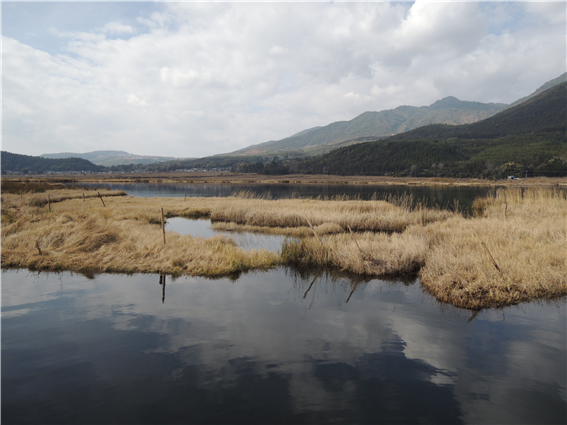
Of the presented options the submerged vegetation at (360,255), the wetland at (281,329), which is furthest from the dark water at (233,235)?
the wetland at (281,329)

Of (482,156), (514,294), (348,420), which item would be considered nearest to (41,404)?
(348,420)

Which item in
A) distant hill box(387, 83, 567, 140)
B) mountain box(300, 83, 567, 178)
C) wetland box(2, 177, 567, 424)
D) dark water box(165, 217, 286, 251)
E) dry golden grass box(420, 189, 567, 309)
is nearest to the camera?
wetland box(2, 177, 567, 424)

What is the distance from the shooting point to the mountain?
11494 centimetres

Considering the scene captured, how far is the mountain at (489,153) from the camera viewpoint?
115 m

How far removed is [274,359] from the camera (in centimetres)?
703

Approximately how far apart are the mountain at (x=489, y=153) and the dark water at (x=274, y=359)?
398 feet

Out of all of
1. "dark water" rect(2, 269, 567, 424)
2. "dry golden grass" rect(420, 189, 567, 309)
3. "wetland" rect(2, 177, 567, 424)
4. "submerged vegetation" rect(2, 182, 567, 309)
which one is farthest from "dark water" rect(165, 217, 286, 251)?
"dry golden grass" rect(420, 189, 567, 309)

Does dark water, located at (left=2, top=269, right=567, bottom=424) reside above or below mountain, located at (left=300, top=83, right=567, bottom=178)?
below

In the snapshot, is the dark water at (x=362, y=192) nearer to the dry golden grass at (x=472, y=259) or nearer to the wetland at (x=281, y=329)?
the dry golden grass at (x=472, y=259)

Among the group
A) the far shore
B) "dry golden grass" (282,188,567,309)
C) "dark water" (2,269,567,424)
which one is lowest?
"dark water" (2,269,567,424)

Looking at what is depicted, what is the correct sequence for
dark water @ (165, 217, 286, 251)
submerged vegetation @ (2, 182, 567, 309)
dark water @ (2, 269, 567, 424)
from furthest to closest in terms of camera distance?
1. dark water @ (165, 217, 286, 251)
2. submerged vegetation @ (2, 182, 567, 309)
3. dark water @ (2, 269, 567, 424)

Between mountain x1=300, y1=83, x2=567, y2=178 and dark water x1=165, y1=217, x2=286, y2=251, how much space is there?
378 feet

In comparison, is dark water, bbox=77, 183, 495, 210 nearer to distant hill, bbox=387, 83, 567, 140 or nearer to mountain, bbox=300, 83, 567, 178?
mountain, bbox=300, 83, 567, 178

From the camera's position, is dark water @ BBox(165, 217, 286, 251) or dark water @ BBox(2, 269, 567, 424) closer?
dark water @ BBox(2, 269, 567, 424)
